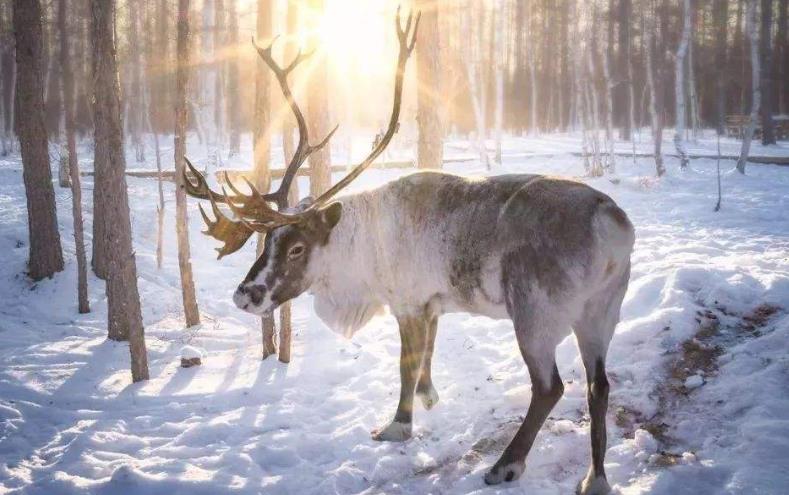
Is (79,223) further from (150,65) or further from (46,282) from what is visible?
(150,65)

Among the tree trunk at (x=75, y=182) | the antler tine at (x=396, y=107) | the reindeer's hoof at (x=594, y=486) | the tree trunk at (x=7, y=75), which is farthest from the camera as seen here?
the tree trunk at (x=7, y=75)

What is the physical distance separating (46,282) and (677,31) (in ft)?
91.2

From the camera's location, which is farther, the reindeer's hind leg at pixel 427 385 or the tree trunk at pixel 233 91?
the tree trunk at pixel 233 91

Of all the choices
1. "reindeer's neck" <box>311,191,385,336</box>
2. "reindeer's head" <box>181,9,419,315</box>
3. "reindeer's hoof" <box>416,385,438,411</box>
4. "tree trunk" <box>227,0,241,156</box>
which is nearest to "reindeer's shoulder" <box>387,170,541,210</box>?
"reindeer's neck" <box>311,191,385,336</box>

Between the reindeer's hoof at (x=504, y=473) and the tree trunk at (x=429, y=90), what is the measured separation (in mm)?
4102

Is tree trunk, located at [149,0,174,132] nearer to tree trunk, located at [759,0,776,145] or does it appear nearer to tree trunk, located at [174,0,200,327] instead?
tree trunk, located at [174,0,200,327]

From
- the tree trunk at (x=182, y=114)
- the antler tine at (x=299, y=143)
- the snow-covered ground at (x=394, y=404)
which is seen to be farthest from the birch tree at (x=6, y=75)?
the antler tine at (x=299, y=143)

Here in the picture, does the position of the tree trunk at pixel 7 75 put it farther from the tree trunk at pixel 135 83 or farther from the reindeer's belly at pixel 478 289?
the reindeer's belly at pixel 478 289

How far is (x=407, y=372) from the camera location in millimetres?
3840

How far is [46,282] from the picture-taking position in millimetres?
8406

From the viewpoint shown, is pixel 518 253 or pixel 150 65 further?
pixel 150 65

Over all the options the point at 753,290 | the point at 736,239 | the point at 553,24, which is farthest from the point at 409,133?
the point at 753,290

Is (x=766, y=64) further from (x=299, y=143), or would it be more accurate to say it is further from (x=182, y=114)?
(x=299, y=143)

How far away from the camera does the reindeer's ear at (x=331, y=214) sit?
12.5ft
